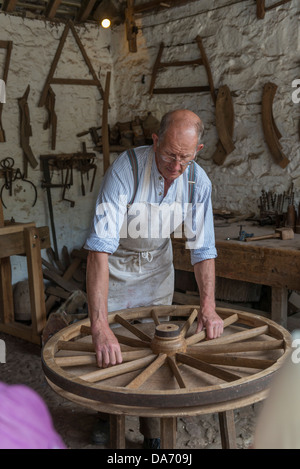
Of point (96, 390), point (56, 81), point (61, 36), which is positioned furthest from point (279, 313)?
point (61, 36)

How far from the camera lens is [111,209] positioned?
2316mm

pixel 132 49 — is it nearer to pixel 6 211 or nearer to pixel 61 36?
pixel 61 36

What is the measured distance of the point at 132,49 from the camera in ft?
20.6

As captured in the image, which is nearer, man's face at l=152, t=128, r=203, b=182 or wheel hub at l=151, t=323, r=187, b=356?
wheel hub at l=151, t=323, r=187, b=356

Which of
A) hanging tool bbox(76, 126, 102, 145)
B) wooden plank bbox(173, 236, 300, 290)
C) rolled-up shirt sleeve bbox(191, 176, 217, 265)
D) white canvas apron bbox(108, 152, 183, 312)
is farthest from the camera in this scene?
hanging tool bbox(76, 126, 102, 145)

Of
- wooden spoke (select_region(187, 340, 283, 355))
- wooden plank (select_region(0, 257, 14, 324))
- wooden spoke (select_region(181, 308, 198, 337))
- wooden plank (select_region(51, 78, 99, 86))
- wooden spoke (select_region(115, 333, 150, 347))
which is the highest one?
wooden plank (select_region(51, 78, 99, 86))

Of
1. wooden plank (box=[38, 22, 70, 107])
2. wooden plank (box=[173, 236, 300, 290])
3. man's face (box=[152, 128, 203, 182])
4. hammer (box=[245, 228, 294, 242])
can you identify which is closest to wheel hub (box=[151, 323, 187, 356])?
man's face (box=[152, 128, 203, 182])

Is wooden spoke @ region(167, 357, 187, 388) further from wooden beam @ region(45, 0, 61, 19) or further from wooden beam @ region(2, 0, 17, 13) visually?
wooden beam @ region(45, 0, 61, 19)

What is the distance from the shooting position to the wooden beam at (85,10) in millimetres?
5922

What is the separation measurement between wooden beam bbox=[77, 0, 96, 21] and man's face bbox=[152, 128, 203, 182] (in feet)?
14.0

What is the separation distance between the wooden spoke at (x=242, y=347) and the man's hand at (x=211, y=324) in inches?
5.3

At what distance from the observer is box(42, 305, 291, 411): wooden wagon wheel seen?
5.30 ft

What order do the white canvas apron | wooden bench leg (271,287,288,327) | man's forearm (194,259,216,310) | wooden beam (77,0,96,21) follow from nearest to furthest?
man's forearm (194,259,216,310)
the white canvas apron
wooden bench leg (271,287,288,327)
wooden beam (77,0,96,21)

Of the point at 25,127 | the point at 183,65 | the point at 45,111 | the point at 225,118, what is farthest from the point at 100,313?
the point at 45,111
